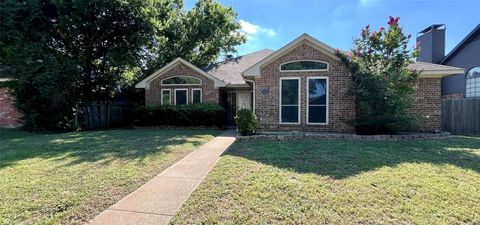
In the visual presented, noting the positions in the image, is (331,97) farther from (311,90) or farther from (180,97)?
(180,97)

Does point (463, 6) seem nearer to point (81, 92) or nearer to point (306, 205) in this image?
point (306, 205)

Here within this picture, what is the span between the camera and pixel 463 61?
18891 millimetres

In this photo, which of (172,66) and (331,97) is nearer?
(331,97)

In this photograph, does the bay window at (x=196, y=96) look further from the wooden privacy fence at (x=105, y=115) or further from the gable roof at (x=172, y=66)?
the wooden privacy fence at (x=105, y=115)

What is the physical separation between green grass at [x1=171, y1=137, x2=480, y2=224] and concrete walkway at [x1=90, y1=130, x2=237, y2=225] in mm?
254

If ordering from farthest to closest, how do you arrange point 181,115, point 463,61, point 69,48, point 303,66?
1. point 463,61
2. point 69,48
3. point 181,115
4. point 303,66

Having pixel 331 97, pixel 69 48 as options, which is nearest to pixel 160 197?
pixel 331 97

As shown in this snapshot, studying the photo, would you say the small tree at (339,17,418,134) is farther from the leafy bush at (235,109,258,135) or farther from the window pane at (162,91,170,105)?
the window pane at (162,91,170,105)

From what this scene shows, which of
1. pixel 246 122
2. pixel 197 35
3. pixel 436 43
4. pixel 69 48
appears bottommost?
pixel 246 122

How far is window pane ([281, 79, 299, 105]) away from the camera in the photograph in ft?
39.6

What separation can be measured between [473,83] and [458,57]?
244cm

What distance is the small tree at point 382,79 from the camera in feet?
33.7

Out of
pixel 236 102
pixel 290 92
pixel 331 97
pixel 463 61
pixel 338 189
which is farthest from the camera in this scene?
pixel 463 61

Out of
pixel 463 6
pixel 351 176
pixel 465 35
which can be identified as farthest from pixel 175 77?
pixel 465 35
